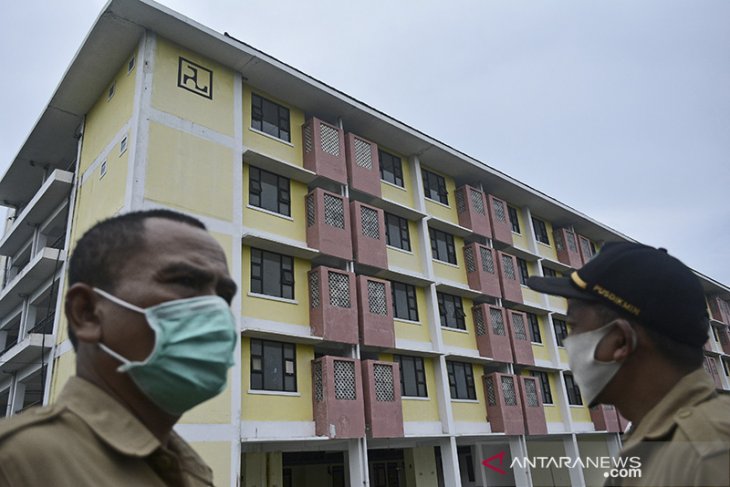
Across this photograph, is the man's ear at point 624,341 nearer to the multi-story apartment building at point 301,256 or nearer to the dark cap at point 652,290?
the dark cap at point 652,290

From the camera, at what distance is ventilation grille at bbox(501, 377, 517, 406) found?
20.2m

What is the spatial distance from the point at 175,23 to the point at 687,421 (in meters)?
15.8

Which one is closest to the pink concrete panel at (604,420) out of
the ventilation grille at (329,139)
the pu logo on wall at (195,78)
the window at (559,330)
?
the window at (559,330)

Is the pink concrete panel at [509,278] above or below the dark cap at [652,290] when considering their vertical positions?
above

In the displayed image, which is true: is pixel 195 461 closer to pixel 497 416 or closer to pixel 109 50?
pixel 109 50

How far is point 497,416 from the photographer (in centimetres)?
1961

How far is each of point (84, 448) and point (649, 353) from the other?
2212mm

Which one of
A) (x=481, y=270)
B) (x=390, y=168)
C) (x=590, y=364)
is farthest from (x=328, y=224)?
(x=590, y=364)

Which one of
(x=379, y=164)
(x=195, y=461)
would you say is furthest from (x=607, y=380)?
(x=379, y=164)

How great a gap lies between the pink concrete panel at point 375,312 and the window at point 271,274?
7.30 ft

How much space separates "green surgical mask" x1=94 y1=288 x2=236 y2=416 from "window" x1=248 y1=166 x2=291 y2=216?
535 inches

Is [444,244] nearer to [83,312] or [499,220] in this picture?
[499,220]

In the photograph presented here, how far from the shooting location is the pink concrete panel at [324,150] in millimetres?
17250

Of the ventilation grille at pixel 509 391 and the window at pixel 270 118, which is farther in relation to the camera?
the ventilation grille at pixel 509 391
